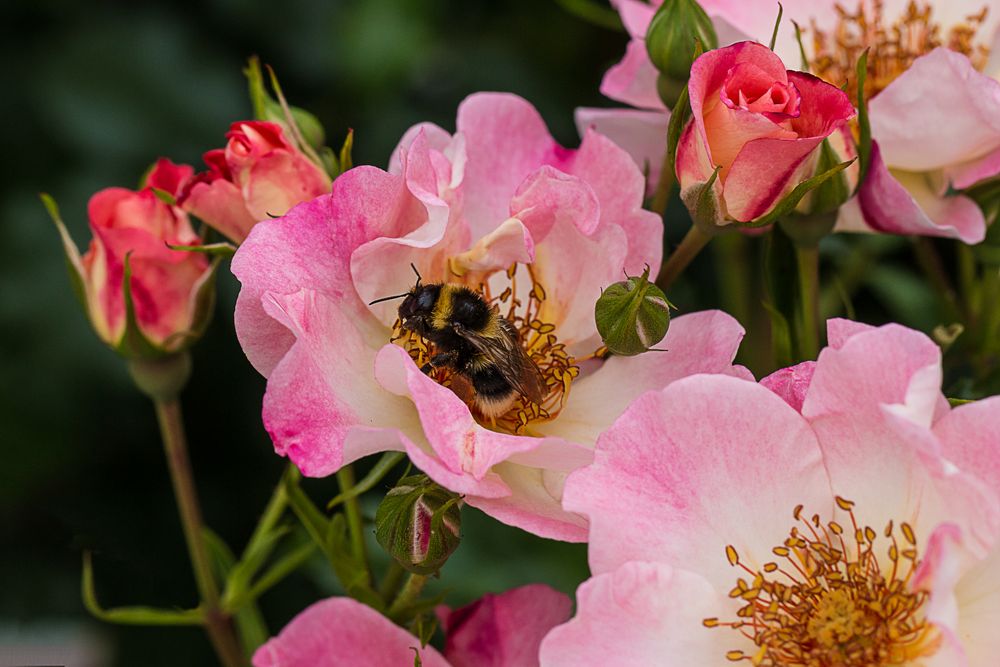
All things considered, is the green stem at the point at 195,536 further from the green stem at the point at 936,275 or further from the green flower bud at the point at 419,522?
the green stem at the point at 936,275

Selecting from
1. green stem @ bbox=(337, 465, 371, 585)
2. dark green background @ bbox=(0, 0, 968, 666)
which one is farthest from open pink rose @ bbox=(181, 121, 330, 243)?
dark green background @ bbox=(0, 0, 968, 666)

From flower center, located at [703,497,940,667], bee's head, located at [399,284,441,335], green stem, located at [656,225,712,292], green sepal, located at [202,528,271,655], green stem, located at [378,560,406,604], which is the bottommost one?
green sepal, located at [202,528,271,655]

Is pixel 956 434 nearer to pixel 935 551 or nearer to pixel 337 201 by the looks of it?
pixel 935 551

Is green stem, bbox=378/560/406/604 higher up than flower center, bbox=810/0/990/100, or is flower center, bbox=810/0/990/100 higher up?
flower center, bbox=810/0/990/100

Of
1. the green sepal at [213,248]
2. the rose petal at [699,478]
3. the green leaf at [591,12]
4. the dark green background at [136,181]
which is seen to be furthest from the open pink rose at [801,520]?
the dark green background at [136,181]

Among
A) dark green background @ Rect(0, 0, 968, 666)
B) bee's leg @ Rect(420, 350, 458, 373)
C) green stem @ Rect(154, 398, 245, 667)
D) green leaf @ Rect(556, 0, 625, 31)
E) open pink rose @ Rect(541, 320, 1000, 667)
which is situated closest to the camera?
open pink rose @ Rect(541, 320, 1000, 667)

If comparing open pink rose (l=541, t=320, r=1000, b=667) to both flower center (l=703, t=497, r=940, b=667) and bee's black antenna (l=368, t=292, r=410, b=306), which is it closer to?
flower center (l=703, t=497, r=940, b=667)

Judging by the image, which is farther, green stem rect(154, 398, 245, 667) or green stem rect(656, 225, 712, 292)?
green stem rect(154, 398, 245, 667)

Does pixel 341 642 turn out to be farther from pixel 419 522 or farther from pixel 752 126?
pixel 752 126
